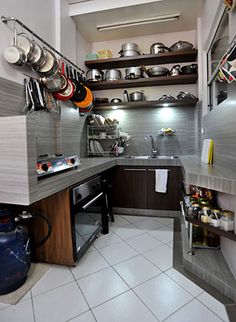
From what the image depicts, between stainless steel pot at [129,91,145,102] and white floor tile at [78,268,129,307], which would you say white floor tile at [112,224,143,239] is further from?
stainless steel pot at [129,91,145,102]

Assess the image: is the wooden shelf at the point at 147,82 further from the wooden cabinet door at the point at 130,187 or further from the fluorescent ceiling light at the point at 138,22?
the wooden cabinet door at the point at 130,187

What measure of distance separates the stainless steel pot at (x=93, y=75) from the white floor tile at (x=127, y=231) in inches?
84.3

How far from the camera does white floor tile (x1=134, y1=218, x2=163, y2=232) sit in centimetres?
236

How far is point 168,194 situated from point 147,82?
1628 millimetres

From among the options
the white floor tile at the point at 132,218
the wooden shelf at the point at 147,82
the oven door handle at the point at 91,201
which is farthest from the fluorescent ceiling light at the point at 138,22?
the white floor tile at the point at 132,218

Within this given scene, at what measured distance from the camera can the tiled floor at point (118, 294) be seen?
117 centimetres

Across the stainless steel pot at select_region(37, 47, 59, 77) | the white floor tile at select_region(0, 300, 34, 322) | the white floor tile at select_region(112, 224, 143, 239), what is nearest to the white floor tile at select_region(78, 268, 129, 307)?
the white floor tile at select_region(0, 300, 34, 322)

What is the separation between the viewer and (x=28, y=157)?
1.08 metres

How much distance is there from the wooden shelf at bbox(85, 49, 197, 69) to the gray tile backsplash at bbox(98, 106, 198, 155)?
→ 2.26ft

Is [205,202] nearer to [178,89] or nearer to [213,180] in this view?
[213,180]

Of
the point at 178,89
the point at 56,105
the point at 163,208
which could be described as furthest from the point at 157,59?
the point at 163,208

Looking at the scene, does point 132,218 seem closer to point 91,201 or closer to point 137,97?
point 91,201

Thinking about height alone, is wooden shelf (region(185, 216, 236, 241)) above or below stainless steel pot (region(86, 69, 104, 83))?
below

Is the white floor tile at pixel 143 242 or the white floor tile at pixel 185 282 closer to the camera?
the white floor tile at pixel 185 282
